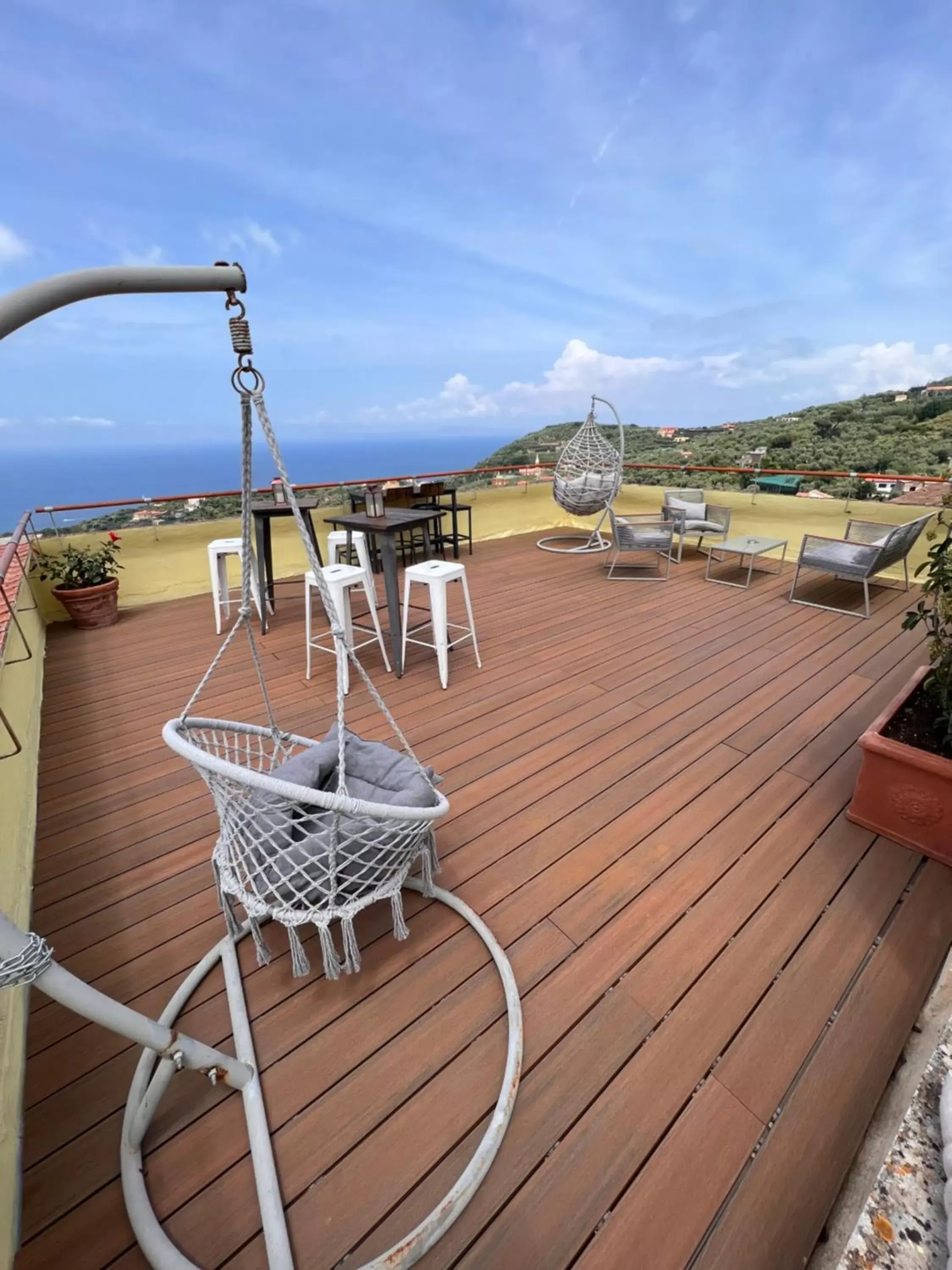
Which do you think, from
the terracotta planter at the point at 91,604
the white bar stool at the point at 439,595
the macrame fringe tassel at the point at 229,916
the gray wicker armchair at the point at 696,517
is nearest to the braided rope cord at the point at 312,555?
the macrame fringe tassel at the point at 229,916

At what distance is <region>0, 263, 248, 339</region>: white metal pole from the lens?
0.69 m

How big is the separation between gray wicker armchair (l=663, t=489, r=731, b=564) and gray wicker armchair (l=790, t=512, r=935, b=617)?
101 cm

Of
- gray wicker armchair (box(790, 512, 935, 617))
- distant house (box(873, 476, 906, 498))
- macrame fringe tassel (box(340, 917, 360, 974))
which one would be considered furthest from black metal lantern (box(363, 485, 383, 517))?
distant house (box(873, 476, 906, 498))

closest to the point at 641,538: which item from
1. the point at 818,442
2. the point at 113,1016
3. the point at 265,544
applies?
the point at 818,442

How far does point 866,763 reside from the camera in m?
1.89

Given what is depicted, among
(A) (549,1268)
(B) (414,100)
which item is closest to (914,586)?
(A) (549,1268)

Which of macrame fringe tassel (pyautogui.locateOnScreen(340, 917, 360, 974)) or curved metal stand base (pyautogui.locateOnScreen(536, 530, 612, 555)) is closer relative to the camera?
macrame fringe tassel (pyautogui.locateOnScreen(340, 917, 360, 974))

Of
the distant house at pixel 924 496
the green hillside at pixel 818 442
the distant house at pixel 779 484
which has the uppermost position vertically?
the green hillside at pixel 818 442

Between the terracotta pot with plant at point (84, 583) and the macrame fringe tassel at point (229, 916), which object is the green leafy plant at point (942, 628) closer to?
the macrame fringe tassel at point (229, 916)

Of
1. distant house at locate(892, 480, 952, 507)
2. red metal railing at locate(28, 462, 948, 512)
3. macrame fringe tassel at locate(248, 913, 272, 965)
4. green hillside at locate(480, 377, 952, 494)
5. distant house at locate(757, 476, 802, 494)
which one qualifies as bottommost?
macrame fringe tassel at locate(248, 913, 272, 965)

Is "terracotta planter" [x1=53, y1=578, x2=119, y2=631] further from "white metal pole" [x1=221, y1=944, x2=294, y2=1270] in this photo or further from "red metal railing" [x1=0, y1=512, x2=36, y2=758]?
"white metal pole" [x1=221, y1=944, x2=294, y2=1270]

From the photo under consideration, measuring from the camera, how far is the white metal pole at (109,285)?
688 millimetres

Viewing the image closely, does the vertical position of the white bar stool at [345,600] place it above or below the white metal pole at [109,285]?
below

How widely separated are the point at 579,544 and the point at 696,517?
4.31 feet
